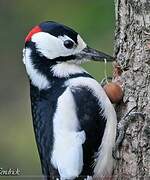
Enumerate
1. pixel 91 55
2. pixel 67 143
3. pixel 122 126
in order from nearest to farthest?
pixel 67 143 → pixel 122 126 → pixel 91 55

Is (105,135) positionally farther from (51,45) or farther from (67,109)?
(51,45)

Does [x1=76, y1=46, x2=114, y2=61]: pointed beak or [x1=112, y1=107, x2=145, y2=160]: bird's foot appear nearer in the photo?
[x1=112, y1=107, x2=145, y2=160]: bird's foot

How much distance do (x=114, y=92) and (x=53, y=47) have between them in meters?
0.45

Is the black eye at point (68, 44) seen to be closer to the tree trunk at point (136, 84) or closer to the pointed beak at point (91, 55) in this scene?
the pointed beak at point (91, 55)

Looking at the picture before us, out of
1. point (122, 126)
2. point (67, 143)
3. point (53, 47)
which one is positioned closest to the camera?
point (67, 143)

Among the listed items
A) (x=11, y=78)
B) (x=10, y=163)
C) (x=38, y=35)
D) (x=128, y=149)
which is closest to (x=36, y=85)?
(x=38, y=35)

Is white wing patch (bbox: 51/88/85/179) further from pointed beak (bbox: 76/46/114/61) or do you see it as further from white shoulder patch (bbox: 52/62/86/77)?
pointed beak (bbox: 76/46/114/61)

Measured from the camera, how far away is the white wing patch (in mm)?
4746

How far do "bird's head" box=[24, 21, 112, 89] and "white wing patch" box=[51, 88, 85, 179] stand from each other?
0.35m

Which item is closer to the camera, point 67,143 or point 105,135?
point 67,143

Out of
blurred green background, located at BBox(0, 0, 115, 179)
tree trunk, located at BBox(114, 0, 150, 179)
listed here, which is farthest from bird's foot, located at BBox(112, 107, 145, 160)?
blurred green background, located at BBox(0, 0, 115, 179)

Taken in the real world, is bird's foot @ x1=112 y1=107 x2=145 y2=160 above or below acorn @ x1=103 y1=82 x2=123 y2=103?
below

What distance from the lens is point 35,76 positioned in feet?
16.7

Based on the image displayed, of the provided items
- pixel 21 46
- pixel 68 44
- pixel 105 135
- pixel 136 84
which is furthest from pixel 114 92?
pixel 21 46
